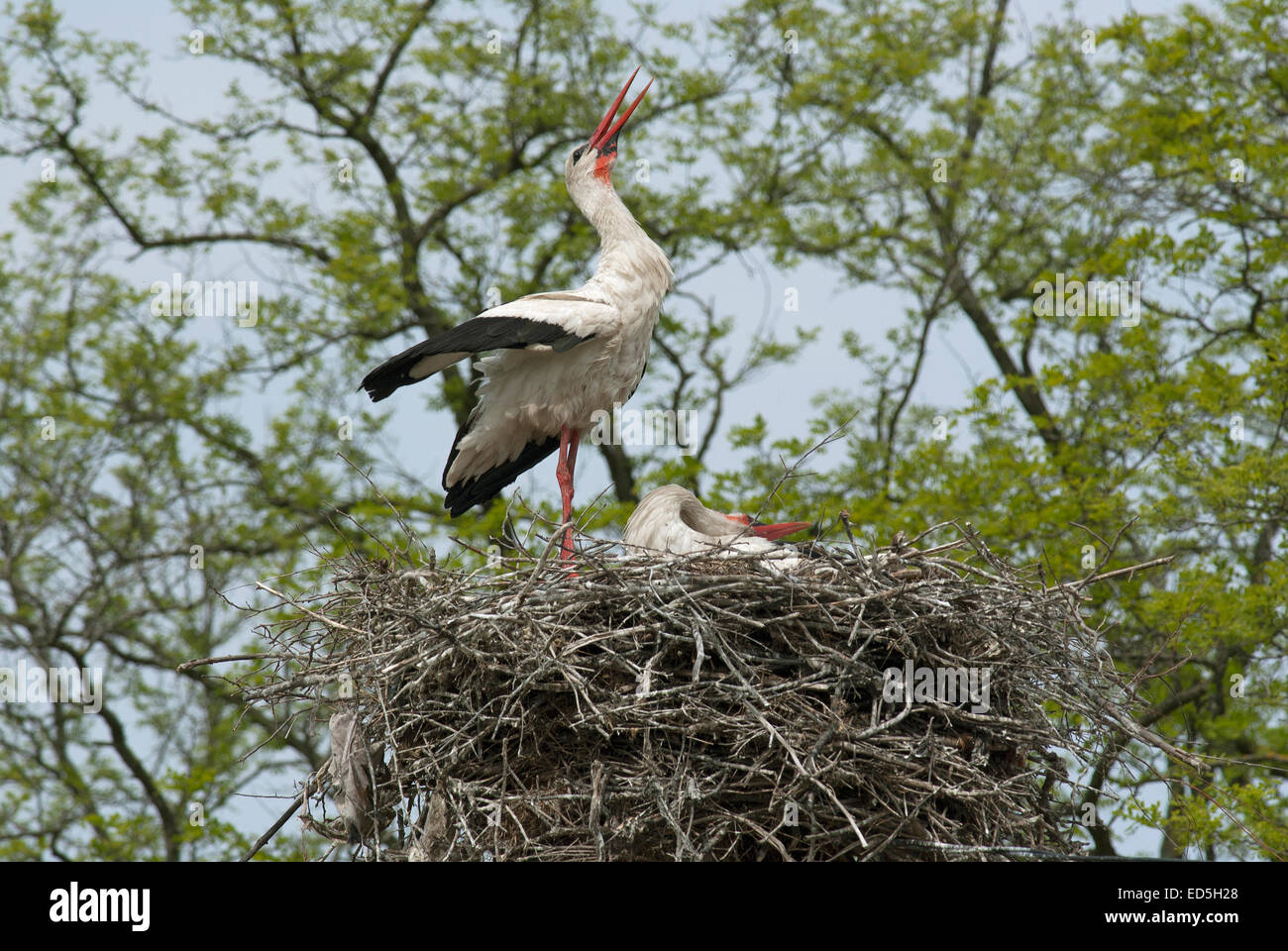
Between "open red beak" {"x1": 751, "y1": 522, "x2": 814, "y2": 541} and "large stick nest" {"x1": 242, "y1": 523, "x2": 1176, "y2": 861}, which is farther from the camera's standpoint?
"open red beak" {"x1": 751, "y1": 522, "x2": 814, "y2": 541}

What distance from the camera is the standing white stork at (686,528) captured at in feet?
22.4

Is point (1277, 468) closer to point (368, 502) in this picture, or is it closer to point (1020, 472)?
point (1020, 472)

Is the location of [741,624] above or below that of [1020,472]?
below

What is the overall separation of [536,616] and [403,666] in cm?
55

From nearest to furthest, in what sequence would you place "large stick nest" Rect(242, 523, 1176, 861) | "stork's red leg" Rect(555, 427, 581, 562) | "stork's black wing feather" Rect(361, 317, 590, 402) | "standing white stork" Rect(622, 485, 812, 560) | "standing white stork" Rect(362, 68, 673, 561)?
"large stick nest" Rect(242, 523, 1176, 861), "stork's black wing feather" Rect(361, 317, 590, 402), "standing white stork" Rect(362, 68, 673, 561), "standing white stork" Rect(622, 485, 812, 560), "stork's red leg" Rect(555, 427, 581, 562)

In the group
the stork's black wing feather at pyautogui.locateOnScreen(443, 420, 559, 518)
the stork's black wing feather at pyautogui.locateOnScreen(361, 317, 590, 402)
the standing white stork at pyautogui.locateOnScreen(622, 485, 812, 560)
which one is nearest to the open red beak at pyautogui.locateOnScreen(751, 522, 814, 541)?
the standing white stork at pyautogui.locateOnScreen(622, 485, 812, 560)

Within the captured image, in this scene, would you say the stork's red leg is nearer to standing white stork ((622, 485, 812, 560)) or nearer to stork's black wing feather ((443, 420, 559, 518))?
stork's black wing feather ((443, 420, 559, 518))

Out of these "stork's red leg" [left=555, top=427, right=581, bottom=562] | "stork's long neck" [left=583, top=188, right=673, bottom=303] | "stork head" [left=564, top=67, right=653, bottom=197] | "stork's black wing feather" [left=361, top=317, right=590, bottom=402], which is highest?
"stork head" [left=564, top=67, right=653, bottom=197]

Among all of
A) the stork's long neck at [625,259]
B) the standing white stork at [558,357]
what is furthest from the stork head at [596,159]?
the stork's long neck at [625,259]

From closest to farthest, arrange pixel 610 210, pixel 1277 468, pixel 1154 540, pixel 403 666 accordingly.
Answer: pixel 403 666 < pixel 610 210 < pixel 1277 468 < pixel 1154 540

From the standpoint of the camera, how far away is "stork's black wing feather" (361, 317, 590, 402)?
642 centimetres

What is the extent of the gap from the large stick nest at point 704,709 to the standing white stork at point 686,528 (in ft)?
2.81
